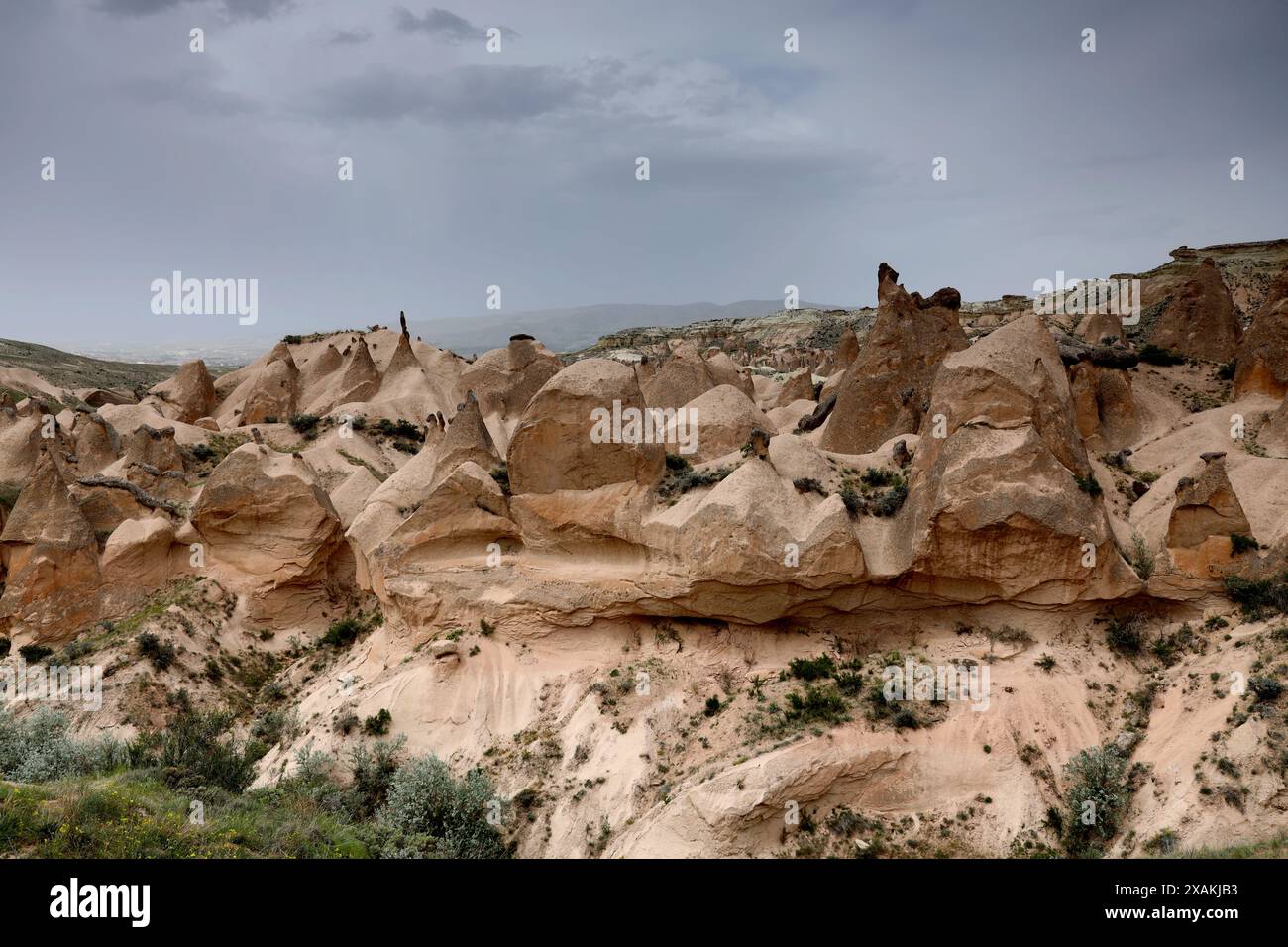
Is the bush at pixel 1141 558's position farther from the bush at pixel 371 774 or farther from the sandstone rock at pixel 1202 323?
the bush at pixel 371 774

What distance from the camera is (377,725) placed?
18719 mm

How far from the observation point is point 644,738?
17188 millimetres

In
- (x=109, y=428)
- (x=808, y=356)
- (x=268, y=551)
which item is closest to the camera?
(x=268, y=551)

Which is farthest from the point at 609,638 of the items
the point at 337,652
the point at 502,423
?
the point at 502,423

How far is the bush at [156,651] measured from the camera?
21.6 meters

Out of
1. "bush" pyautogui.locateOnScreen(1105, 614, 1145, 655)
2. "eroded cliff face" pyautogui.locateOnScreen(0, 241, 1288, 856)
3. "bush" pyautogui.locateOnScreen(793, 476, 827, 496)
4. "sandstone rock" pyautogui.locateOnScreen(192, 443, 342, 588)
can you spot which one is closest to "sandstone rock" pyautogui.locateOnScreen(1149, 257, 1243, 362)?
"eroded cliff face" pyautogui.locateOnScreen(0, 241, 1288, 856)

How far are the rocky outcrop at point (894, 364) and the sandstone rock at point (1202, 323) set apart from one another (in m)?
11.4

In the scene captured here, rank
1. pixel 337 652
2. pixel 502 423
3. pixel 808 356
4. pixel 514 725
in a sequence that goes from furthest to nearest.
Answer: pixel 808 356, pixel 502 423, pixel 337 652, pixel 514 725

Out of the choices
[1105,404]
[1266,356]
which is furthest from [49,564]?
[1266,356]

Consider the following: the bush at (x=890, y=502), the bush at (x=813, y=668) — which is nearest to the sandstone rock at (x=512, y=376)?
the bush at (x=890, y=502)

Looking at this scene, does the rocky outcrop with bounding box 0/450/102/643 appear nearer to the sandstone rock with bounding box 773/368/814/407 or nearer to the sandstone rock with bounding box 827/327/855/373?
the sandstone rock with bounding box 773/368/814/407

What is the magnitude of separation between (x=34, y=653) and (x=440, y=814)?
47.9 ft
